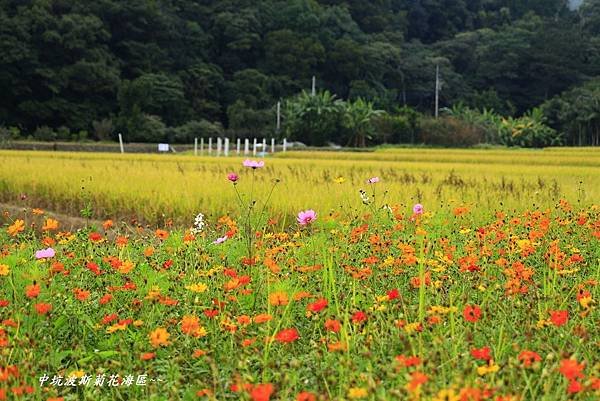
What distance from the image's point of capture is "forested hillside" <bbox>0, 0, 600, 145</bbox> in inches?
1293

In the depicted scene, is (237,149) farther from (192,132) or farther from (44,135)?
(44,135)

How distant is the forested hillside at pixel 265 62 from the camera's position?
32844mm

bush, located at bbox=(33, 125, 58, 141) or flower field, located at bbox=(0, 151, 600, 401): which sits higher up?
bush, located at bbox=(33, 125, 58, 141)

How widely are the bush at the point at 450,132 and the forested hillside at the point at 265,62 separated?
42.2 inches

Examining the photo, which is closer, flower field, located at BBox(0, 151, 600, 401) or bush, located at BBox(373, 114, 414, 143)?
flower field, located at BBox(0, 151, 600, 401)

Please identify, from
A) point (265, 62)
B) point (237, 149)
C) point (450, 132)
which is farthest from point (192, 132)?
point (265, 62)

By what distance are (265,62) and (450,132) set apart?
49.9ft

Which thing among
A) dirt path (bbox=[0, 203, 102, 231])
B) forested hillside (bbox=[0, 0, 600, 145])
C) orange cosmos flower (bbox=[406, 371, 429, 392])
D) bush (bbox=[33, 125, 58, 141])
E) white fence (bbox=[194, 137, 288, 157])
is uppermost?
forested hillside (bbox=[0, 0, 600, 145])

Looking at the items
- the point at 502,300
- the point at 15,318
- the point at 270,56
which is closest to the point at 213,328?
the point at 15,318

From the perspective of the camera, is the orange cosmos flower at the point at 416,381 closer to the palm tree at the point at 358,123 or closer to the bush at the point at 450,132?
the palm tree at the point at 358,123

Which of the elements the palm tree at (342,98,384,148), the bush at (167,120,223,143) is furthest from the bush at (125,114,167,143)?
the palm tree at (342,98,384,148)

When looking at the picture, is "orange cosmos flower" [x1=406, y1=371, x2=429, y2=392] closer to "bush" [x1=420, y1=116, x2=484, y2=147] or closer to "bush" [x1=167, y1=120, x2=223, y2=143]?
"bush" [x1=167, y1=120, x2=223, y2=143]

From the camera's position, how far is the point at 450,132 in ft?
111

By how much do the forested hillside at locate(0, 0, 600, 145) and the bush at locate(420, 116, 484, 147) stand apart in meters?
1.07
